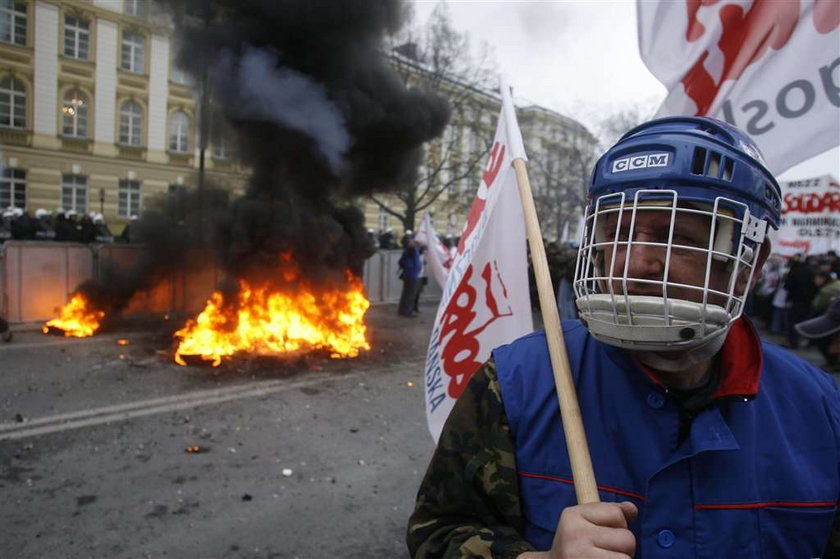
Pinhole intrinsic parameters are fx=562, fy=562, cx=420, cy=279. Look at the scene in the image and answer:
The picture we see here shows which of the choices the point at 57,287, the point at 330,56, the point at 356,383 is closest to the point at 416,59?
the point at 330,56

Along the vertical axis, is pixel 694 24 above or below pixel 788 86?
above

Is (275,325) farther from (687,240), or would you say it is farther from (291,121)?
(687,240)

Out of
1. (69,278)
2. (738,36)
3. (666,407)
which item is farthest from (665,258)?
(69,278)

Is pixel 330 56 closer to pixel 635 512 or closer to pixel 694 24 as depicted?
pixel 694 24

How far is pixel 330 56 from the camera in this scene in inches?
489

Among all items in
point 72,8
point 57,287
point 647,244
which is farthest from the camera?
point 72,8

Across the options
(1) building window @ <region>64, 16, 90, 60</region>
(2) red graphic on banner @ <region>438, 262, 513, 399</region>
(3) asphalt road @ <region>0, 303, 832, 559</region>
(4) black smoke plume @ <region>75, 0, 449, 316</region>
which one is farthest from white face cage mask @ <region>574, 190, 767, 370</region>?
(1) building window @ <region>64, 16, 90, 60</region>

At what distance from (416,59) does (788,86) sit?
1958 centimetres

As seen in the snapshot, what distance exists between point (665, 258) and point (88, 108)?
98.0 ft

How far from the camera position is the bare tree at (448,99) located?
2102cm

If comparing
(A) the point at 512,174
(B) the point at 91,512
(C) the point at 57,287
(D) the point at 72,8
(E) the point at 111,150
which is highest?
(D) the point at 72,8

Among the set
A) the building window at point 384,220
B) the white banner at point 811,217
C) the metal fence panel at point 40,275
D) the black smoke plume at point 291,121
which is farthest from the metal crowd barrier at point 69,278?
the building window at point 384,220

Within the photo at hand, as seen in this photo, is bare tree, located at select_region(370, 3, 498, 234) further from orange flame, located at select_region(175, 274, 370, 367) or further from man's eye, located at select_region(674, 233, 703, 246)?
man's eye, located at select_region(674, 233, 703, 246)

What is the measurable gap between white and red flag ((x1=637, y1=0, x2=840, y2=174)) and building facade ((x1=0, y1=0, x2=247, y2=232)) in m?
22.1
